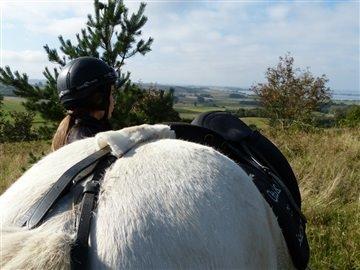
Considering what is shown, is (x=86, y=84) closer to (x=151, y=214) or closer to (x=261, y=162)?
(x=261, y=162)

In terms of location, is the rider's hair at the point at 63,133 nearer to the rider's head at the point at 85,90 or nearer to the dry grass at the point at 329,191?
the rider's head at the point at 85,90

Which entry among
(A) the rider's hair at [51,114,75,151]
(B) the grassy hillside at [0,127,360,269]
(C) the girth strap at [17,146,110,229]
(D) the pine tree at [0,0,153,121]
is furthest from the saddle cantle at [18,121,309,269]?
(D) the pine tree at [0,0,153,121]

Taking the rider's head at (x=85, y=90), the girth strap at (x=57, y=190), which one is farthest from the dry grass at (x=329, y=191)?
the girth strap at (x=57, y=190)

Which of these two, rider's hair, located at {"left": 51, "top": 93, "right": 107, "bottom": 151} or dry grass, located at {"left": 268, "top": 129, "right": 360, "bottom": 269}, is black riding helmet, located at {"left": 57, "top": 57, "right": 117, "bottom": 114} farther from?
dry grass, located at {"left": 268, "top": 129, "right": 360, "bottom": 269}

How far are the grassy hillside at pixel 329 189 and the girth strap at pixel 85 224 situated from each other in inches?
110

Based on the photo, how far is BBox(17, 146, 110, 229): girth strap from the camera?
141 cm

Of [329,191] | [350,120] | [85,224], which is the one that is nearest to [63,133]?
[85,224]

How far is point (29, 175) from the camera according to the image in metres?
1.68

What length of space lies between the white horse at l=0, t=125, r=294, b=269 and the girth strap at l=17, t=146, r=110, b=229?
26 mm

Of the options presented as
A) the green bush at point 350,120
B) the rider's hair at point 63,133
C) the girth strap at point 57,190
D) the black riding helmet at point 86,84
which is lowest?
the green bush at point 350,120

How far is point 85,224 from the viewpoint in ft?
4.43

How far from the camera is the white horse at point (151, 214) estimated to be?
4.32 feet

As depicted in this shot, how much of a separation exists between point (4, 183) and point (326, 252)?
5595mm

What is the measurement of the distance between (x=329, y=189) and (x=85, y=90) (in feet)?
11.1
